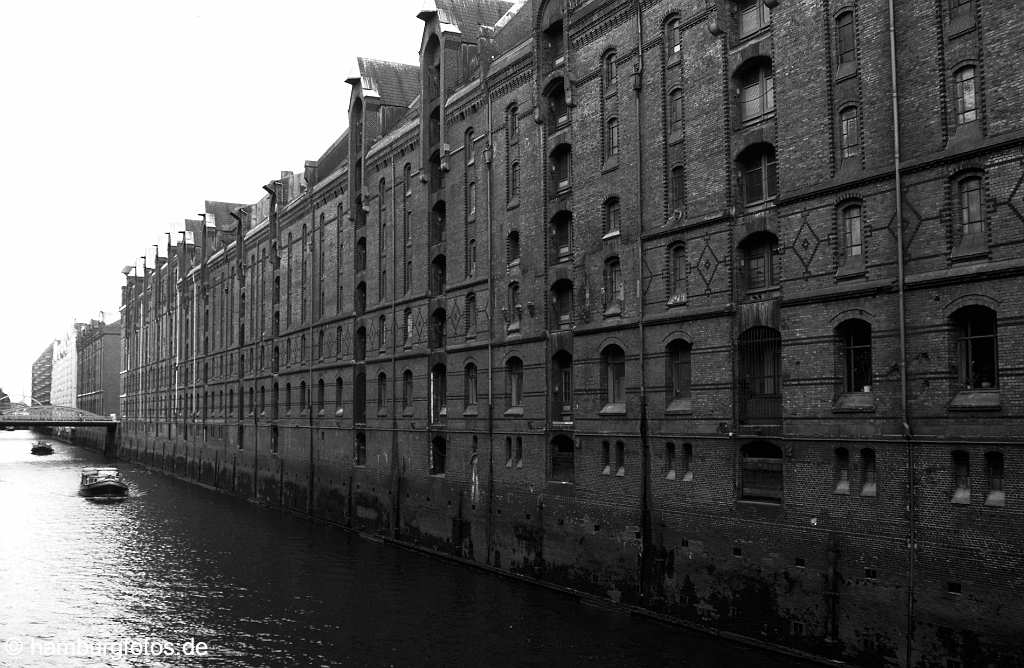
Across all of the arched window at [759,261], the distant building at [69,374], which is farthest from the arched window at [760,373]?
the distant building at [69,374]

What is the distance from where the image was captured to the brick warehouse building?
53.9ft

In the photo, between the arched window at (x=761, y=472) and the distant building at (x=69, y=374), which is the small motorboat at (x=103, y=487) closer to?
the arched window at (x=761, y=472)

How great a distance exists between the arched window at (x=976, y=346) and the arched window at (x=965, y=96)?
3331mm

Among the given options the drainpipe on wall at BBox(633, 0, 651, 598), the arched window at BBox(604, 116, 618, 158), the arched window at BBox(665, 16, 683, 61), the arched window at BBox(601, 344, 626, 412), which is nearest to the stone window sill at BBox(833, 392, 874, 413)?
the drainpipe on wall at BBox(633, 0, 651, 598)

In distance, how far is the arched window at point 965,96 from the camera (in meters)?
16.5

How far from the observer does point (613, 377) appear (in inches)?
1015

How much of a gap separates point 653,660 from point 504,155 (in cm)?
1735

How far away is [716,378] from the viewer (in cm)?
2183

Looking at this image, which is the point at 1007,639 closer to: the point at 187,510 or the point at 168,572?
the point at 168,572

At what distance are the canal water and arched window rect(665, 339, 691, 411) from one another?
5.40 m

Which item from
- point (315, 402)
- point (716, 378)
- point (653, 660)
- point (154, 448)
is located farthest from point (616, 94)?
point (154, 448)

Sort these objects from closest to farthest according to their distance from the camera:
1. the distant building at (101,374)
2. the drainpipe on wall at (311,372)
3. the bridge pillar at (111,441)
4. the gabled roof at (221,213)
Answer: the drainpipe on wall at (311,372) < the gabled roof at (221,213) < the bridge pillar at (111,441) < the distant building at (101,374)

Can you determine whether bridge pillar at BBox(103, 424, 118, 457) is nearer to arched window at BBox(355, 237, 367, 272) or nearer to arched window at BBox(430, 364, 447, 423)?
arched window at BBox(355, 237, 367, 272)

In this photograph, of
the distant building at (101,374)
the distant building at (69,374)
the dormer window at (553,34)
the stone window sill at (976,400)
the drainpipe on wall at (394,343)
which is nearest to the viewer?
the stone window sill at (976,400)
